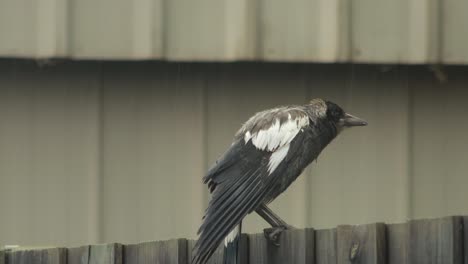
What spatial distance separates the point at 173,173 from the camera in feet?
17.9

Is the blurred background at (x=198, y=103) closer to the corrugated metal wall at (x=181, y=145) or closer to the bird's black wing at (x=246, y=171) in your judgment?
the corrugated metal wall at (x=181, y=145)

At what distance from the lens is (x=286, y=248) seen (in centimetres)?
417

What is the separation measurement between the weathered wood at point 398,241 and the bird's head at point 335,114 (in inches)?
60.0

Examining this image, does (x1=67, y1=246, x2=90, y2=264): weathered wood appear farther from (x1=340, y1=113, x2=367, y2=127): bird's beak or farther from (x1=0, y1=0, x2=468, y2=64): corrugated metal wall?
(x1=340, y1=113, x2=367, y2=127): bird's beak

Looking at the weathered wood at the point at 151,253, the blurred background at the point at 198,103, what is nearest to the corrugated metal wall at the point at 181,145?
the blurred background at the point at 198,103

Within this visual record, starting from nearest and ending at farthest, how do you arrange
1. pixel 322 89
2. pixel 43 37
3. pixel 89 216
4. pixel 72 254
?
pixel 72 254 → pixel 43 37 → pixel 89 216 → pixel 322 89

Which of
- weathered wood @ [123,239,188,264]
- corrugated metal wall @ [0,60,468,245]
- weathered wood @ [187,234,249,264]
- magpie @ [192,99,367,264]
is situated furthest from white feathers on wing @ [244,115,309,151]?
weathered wood @ [123,239,188,264]

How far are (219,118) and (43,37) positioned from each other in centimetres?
98

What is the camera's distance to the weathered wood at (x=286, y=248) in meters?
4.12

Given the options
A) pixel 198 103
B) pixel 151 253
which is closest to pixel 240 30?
pixel 198 103

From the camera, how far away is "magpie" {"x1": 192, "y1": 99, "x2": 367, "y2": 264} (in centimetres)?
431

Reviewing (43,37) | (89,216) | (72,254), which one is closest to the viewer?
(72,254)

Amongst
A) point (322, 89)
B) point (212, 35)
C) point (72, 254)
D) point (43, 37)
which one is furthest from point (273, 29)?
point (72, 254)

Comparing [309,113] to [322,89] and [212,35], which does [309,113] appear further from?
[212,35]
